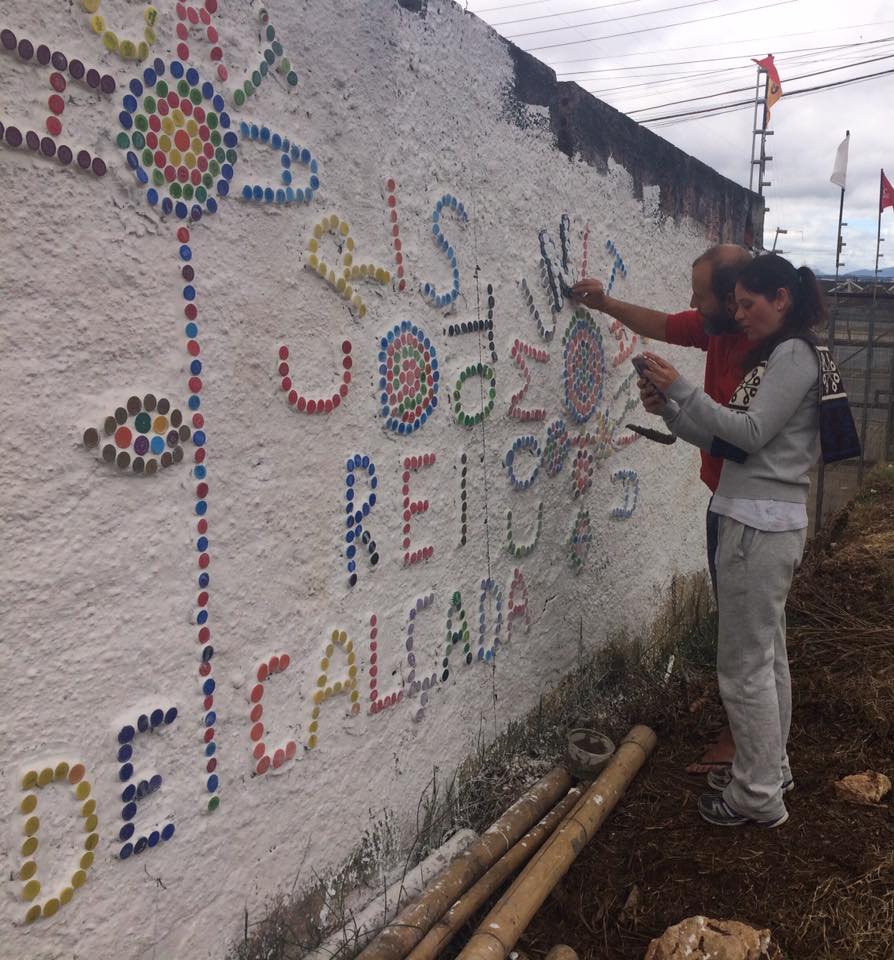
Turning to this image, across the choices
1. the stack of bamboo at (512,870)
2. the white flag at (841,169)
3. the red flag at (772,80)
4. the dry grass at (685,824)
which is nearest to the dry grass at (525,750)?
the dry grass at (685,824)

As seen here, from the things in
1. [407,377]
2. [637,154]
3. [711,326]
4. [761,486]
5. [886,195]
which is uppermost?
[886,195]

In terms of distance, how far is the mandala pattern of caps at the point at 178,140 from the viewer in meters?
1.48

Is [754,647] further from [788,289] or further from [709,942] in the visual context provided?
[788,289]

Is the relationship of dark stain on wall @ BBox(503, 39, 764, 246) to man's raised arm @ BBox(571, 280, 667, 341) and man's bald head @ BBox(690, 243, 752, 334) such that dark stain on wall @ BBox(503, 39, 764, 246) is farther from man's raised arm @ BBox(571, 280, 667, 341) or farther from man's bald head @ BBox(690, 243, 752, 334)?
man's bald head @ BBox(690, 243, 752, 334)

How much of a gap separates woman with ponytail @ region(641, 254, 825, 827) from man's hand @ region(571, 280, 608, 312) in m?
0.64

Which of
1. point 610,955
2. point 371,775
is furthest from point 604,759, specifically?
point 371,775

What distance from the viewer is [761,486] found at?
255 centimetres

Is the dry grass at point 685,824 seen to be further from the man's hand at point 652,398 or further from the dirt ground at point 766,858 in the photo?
the man's hand at point 652,398

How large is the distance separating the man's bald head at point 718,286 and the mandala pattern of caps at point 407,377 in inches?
42.4

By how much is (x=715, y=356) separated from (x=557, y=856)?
1.69m

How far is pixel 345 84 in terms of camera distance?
198 centimetres

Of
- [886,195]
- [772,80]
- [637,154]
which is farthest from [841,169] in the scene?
[637,154]

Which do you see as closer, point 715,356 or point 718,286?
point 718,286

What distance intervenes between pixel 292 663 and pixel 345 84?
1302 millimetres
